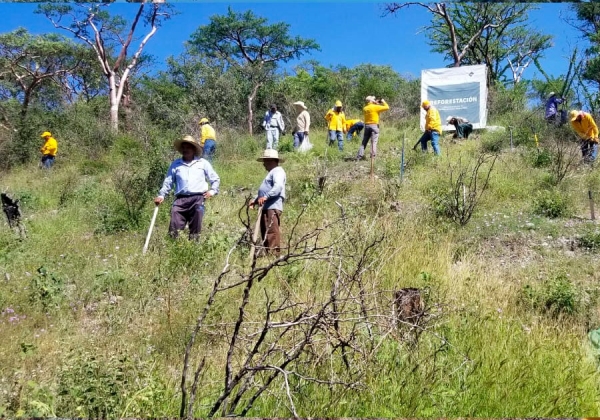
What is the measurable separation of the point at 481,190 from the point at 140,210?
362cm

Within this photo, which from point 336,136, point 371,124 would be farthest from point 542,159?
point 336,136

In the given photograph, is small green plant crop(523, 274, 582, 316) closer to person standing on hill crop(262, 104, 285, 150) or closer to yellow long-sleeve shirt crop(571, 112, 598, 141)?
person standing on hill crop(262, 104, 285, 150)

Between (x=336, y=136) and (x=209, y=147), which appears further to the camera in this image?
(x=336, y=136)

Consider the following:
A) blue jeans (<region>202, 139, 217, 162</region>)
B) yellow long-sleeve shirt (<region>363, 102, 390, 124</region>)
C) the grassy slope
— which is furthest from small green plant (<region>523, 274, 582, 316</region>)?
blue jeans (<region>202, 139, 217, 162</region>)

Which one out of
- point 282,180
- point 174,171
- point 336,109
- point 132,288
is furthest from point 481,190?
point 132,288

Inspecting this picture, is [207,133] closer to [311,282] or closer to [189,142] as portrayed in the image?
[189,142]

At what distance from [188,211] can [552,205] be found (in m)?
3.79

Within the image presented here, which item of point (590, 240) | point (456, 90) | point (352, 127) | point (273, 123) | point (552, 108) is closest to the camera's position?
point (273, 123)

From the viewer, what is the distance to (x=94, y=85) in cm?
418

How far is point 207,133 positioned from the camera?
382cm

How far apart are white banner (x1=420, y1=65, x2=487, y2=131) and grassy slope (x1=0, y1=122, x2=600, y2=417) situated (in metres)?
2.76

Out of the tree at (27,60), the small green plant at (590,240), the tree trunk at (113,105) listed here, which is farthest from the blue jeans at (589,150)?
the tree at (27,60)

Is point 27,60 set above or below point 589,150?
above

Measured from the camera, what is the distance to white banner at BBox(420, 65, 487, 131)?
7832mm
